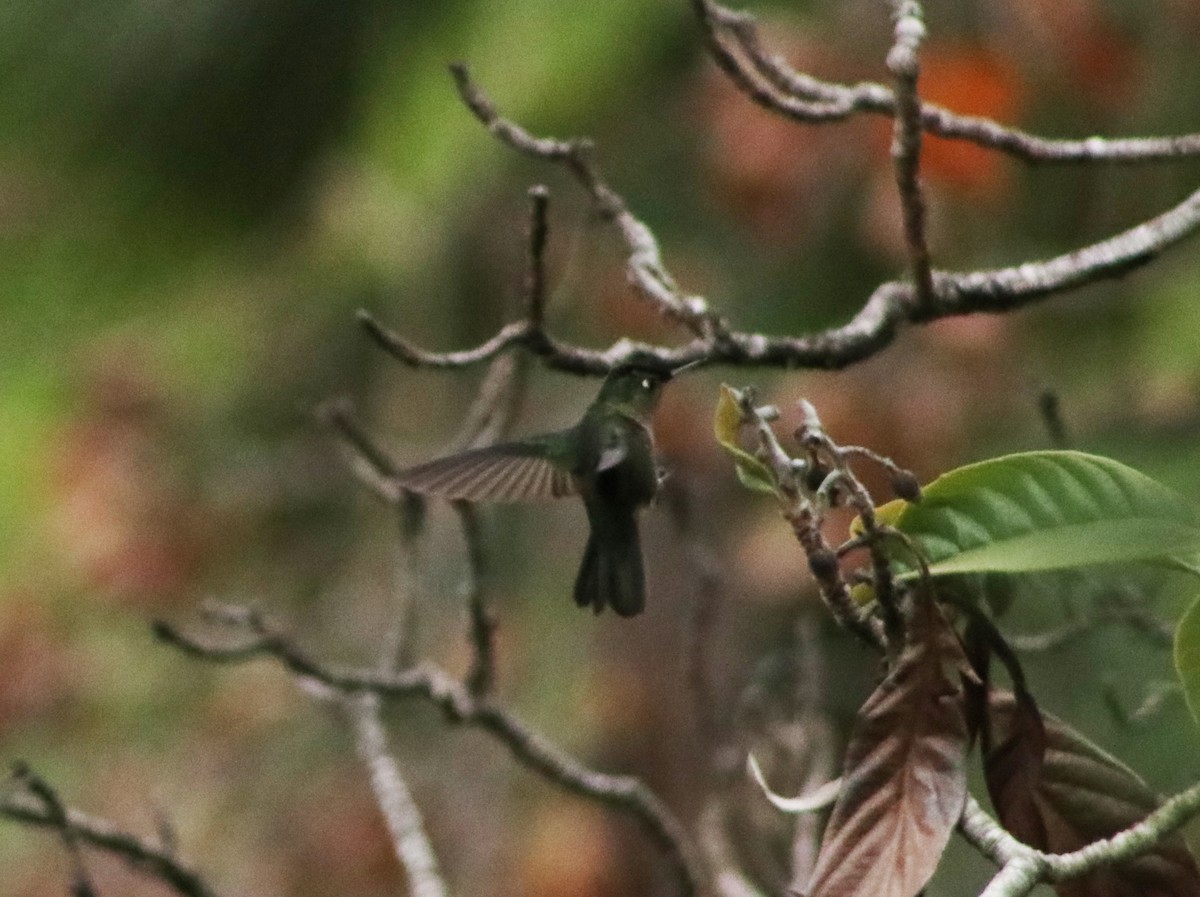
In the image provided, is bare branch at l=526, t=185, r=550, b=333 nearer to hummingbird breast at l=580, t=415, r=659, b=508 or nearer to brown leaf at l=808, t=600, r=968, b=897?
hummingbird breast at l=580, t=415, r=659, b=508

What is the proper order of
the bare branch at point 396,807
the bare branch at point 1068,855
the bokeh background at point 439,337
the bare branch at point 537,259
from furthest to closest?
the bokeh background at point 439,337, the bare branch at point 396,807, the bare branch at point 537,259, the bare branch at point 1068,855

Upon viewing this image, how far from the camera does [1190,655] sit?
3.30ft

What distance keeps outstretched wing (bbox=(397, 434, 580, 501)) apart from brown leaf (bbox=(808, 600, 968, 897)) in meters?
0.43

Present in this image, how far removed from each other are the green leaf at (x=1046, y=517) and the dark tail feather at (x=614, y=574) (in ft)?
0.88

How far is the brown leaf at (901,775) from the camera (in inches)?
37.1

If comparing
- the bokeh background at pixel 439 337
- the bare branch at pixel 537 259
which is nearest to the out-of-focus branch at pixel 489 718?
the bare branch at pixel 537 259

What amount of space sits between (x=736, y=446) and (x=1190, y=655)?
0.83 ft

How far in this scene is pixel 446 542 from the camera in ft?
13.6

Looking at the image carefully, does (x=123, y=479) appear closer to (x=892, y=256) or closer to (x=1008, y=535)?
(x=892, y=256)

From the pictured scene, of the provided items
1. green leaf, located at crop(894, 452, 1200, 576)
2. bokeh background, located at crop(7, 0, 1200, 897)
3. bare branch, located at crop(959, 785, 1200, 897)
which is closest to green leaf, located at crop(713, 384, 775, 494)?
green leaf, located at crop(894, 452, 1200, 576)

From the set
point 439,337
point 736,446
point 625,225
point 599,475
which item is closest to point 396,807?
point 599,475

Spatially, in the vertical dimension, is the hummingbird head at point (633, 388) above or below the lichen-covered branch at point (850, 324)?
below

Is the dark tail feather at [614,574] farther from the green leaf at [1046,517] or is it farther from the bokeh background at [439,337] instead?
the bokeh background at [439,337]

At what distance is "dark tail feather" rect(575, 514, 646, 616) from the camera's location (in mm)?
1266
